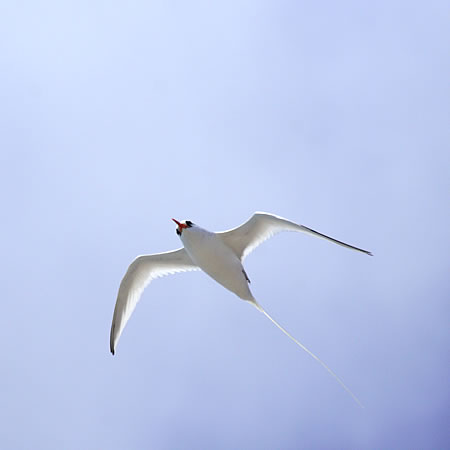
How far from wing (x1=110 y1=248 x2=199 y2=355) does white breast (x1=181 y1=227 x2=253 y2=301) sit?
976 millimetres

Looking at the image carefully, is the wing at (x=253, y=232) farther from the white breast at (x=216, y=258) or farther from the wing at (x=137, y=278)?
the wing at (x=137, y=278)

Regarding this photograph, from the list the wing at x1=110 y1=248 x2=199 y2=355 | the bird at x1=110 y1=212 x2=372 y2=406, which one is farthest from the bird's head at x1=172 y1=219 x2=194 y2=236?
the wing at x1=110 y1=248 x2=199 y2=355

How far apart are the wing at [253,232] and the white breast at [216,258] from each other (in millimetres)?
222

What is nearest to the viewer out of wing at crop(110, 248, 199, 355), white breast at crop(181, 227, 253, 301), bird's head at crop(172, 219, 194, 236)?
white breast at crop(181, 227, 253, 301)

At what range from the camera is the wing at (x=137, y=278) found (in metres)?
10.9

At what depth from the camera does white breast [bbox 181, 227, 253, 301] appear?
984cm

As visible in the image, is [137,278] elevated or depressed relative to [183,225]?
depressed

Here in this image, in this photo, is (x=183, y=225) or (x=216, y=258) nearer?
(x=216, y=258)

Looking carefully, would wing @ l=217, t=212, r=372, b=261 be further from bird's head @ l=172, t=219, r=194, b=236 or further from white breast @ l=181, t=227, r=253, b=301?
bird's head @ l=172, t=219, r=194, b=236

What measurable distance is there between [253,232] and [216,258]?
27.6 inches

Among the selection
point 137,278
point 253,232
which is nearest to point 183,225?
point 253,232

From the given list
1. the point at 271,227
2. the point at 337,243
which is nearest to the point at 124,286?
the point at 271,227

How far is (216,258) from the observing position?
9836 millimetres

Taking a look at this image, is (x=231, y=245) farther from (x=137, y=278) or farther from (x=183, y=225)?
(x=137, y=278)
